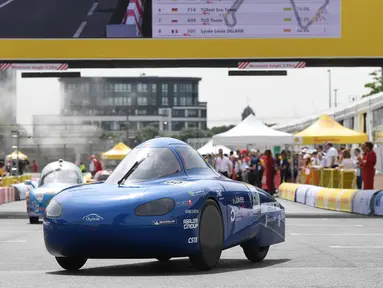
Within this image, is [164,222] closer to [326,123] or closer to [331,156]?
[331,156]

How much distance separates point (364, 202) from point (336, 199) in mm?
2351

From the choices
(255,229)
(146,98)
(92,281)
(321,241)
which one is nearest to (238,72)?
(321,241)

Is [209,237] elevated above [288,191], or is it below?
above

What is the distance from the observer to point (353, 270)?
31.9 ft

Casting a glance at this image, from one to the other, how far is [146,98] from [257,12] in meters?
161

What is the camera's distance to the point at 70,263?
9.93m

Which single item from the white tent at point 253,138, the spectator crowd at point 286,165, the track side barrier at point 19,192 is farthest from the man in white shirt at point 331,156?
the track side barrier at point 19,192

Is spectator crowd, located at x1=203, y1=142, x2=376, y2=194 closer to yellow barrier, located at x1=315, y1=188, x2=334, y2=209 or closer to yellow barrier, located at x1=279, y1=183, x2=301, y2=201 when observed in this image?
yellow barrier, located at x1=279, y1=183, x2=301, y2=201

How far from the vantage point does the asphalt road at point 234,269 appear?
8523mm

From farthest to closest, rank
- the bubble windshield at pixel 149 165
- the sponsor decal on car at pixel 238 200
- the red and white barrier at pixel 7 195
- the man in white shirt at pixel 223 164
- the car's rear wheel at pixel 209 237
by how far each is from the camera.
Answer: the man in white shirt at pixel 223 164
the red and white barrier at pixel 7 195
the sponsor decal on car at pixel 238 200
the bubble windshield at pixel 149 165
the car's rear wheel at pixel 209 237

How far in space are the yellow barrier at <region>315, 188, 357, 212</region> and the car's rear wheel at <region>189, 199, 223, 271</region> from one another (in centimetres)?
1542

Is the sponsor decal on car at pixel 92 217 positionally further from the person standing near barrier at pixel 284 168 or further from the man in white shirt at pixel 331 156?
the person standing near barrier at pixel 284 168

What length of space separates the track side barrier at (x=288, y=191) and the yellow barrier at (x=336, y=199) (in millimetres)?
3756

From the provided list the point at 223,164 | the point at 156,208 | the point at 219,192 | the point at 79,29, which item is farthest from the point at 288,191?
the point at 156,208
